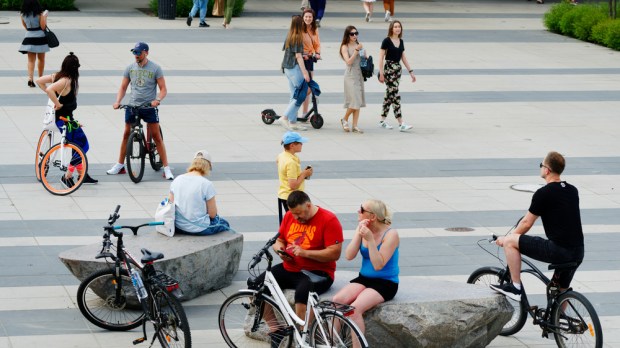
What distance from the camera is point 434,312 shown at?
909 centimetres

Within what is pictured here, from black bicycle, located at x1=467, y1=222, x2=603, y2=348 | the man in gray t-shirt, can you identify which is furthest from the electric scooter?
black bicycle, located at x1=467, y1=222, x2=603, y2=348

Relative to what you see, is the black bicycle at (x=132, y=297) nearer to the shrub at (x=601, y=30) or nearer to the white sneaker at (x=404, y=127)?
the white sneaker at (x=404, y=127)

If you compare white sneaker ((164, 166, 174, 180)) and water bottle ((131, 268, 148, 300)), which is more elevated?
water bottle ((131, 268, 148, 300))

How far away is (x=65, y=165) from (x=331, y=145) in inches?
193

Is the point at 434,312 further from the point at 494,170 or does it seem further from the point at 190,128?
the point at 190,128

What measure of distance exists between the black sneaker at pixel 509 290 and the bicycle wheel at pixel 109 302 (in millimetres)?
3073

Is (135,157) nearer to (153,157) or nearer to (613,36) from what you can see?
(153,157)

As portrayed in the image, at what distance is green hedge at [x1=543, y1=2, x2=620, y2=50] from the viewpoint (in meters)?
29.1

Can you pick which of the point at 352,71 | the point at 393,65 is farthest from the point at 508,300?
the point at 393,65

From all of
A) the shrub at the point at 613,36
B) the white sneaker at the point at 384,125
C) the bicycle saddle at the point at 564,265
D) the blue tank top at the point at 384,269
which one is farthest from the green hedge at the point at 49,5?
the bicycle saddle at the point at 564,265

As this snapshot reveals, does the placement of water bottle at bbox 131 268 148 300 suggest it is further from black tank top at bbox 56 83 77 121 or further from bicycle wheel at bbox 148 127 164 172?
bicycle wheel at bbox 148 127 164 172

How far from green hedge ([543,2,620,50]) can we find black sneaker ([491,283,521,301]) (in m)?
20.5

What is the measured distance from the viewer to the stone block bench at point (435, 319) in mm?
9055

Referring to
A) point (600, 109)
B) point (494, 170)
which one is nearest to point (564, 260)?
point (494, 170)
